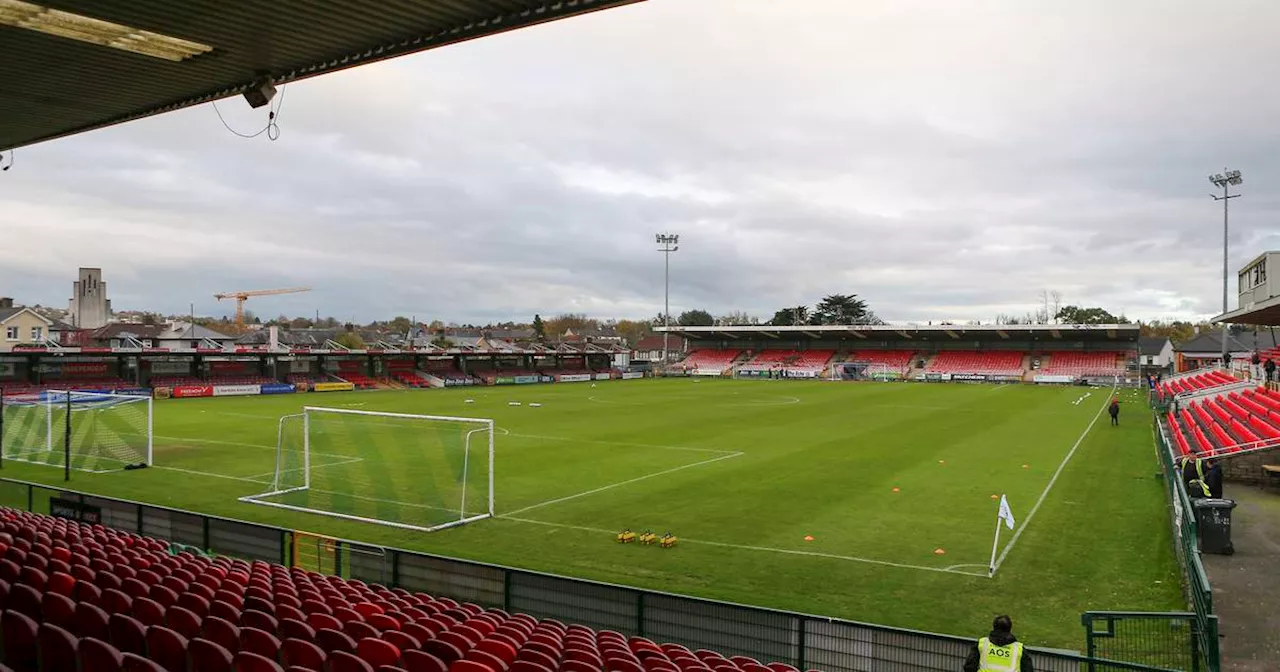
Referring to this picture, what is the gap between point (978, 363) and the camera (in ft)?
273

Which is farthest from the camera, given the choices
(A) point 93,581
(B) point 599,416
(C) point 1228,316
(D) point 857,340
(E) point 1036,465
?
(D) point 857,340

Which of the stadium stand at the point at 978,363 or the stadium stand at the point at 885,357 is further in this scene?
the stadium stand at the point at 885,357

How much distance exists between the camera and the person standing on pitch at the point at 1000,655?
695cm

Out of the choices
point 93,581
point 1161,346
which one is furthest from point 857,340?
point 93,581

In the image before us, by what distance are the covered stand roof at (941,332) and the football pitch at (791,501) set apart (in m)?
41.5

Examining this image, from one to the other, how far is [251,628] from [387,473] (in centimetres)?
1835

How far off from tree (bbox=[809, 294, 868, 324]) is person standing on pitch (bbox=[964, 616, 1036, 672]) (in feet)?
417

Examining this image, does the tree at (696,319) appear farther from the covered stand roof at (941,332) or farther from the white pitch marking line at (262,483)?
the white pitch marking line at (262,483)

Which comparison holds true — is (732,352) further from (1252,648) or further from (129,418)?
(1252,648)

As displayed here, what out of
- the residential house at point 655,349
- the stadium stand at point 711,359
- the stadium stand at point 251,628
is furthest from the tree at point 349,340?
the stadium stand at point 251,628

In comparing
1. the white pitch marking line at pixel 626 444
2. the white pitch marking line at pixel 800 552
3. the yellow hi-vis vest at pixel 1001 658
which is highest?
the yellow hi-vis vest at pixel 1001 658

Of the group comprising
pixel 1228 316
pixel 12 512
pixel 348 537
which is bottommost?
pixel 348 537

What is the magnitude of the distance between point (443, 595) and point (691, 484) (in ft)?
40.5

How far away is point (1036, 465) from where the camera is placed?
25422 millimetres
